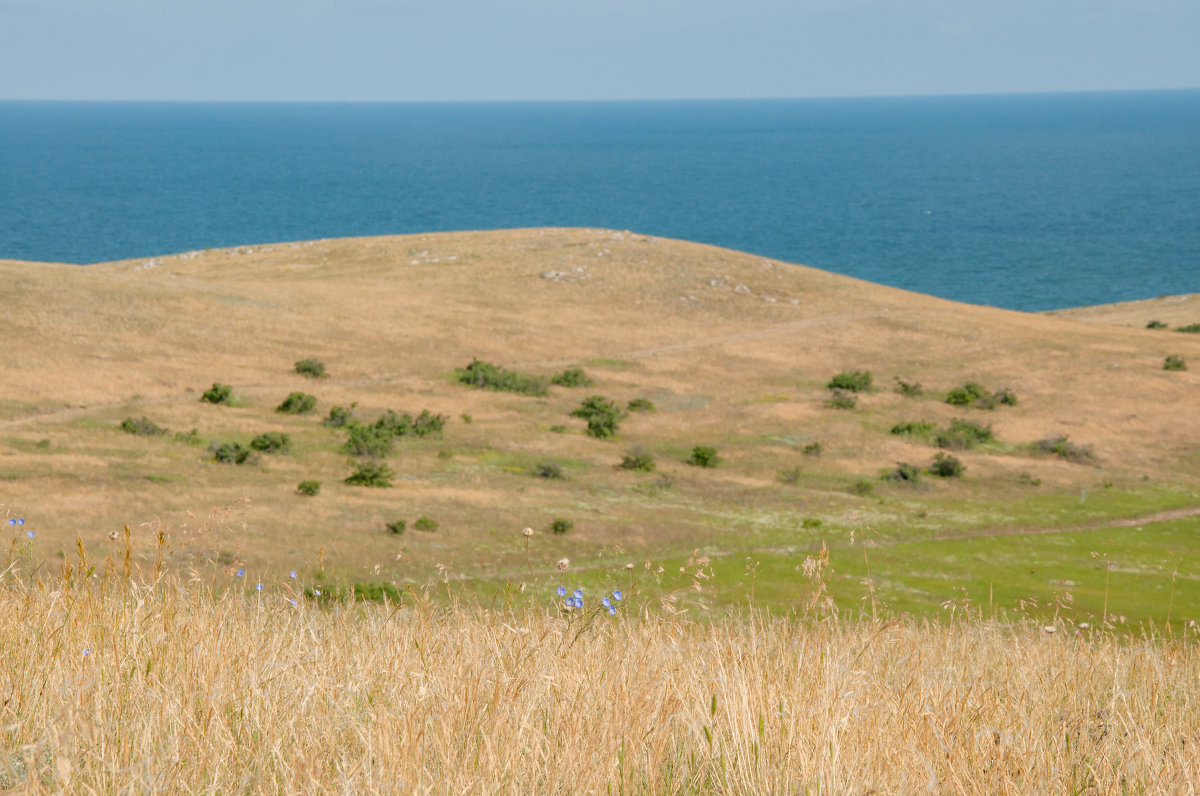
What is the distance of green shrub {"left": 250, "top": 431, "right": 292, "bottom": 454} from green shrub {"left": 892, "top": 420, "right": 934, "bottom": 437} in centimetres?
3302

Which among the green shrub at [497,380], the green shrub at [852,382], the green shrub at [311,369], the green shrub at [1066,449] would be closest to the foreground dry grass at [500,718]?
the green shrub at [1066,449]

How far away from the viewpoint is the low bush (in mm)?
44812

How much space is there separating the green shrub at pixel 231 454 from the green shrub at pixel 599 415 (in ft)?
56.7

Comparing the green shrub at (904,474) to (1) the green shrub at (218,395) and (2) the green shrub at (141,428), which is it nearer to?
(1) the green shrub at (218,395)

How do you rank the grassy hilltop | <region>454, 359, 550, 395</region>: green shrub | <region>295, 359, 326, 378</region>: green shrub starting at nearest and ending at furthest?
the grassy hilltop < <region>295, 359, 326, 378</region>: green shrub < <region>454, 359, 550, 395</region>: green shrub

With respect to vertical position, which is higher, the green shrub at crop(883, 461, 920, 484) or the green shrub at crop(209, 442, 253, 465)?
the green shrub at crop(209, 442, 253, 465)

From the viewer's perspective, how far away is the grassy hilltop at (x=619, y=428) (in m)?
29.8

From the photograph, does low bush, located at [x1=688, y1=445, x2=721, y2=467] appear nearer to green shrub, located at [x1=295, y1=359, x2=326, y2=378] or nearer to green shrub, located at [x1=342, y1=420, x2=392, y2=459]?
green shrub, located at [x1=342, y1=420, x2=392, y2=459]

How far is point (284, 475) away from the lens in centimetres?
3756

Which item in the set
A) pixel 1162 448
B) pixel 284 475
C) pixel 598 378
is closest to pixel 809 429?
pixel 598 378

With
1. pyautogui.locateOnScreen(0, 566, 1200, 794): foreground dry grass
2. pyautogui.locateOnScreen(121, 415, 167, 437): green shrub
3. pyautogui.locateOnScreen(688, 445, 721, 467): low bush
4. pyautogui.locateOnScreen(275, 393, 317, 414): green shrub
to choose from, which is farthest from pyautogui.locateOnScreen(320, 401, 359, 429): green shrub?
pyautogui.locateOnScreen(0, 566, 1200, 794): foreground dry grass

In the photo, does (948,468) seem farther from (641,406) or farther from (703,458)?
(641,406)

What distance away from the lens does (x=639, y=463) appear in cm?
4312

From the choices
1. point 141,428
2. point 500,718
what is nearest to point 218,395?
point 141,428
